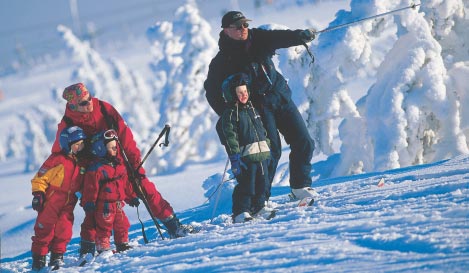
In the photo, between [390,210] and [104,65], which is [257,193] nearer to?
[390,210]

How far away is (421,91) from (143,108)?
114 ft

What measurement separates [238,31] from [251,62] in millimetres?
335

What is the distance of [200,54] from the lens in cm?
2444

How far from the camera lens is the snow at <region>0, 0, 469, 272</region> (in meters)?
4.21

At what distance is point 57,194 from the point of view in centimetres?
578

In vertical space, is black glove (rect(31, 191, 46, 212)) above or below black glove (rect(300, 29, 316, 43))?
below

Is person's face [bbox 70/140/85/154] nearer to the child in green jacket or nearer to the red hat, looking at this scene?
the red hat

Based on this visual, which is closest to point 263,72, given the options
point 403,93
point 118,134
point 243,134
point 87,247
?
point 243,134

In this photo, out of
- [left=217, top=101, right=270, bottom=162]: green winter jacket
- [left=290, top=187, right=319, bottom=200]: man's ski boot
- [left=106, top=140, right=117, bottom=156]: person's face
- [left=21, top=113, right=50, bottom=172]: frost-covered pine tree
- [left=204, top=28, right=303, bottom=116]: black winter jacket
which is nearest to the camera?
[left=217, top=101, right=270, bottom=162]: green winter jacket

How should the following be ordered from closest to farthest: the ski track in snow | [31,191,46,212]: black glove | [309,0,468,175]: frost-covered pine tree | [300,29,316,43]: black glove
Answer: the ski track in snow
[31,191,46,212]: black glove
[300,29,316,43]: black glove
[309,0,468,175]: frost-covered pine tree

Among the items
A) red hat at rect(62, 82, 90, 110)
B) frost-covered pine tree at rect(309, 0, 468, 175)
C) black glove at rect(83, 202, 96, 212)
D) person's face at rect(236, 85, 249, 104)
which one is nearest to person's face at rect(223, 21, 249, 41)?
person's face at rect(236, 85, 249, 104)

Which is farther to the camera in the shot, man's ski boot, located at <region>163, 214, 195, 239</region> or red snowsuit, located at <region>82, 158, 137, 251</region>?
man's ski boot, located at <region>163, 214, 195, 239</region>

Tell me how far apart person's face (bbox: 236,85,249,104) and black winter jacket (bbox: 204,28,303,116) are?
25 centimetres

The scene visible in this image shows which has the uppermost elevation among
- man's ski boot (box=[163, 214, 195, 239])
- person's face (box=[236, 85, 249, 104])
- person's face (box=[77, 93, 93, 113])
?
person's face (box=[77, 93, 93, 113])
